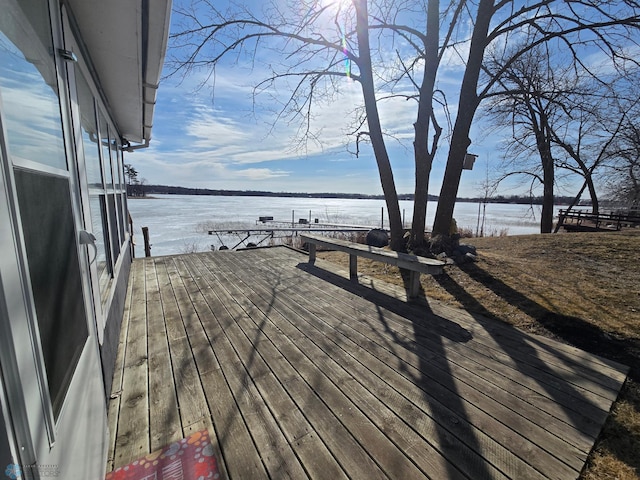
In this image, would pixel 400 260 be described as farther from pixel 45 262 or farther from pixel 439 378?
pixel 45 262

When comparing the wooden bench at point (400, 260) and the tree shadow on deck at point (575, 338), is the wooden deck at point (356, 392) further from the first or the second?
the wooden bench at point (400, 260)

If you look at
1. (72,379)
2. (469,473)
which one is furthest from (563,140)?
(72,379)

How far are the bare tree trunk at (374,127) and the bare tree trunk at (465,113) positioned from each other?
992mm

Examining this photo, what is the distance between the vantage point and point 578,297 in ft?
12.4

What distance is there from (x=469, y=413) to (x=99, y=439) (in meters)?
2.03

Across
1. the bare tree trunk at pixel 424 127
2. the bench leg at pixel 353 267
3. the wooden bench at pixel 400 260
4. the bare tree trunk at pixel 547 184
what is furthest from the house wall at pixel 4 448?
the bare tree trunk at pixel 547 184

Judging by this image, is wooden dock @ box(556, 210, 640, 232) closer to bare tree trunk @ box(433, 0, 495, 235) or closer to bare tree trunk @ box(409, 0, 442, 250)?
bare tree trunk @ box(433, 0, 495, 235)

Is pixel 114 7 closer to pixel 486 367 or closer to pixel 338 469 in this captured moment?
pixel 338 469

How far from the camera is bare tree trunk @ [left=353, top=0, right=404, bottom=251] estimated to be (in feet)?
19.6

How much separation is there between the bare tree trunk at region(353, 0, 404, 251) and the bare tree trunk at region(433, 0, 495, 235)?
3.25 ft

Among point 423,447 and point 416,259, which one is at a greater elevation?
point 416,259

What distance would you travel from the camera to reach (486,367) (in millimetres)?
2299

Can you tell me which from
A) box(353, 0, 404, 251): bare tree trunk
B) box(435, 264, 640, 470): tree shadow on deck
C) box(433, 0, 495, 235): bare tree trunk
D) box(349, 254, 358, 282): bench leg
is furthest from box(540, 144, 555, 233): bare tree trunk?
box(349, 254, 358, 282): bench leg

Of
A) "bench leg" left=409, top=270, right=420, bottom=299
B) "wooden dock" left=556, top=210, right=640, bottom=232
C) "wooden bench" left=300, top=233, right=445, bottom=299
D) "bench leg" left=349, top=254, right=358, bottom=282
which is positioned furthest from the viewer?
"wooden dock" left=556, top=210, right=640, bottom=232
